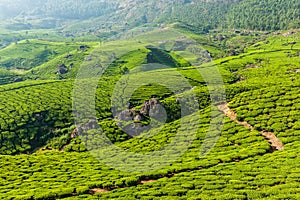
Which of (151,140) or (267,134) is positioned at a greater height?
(267,134)

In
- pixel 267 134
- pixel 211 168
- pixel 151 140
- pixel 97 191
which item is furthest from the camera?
pixel 151 140

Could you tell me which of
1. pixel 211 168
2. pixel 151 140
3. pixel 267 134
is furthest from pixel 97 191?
pixel 267 134

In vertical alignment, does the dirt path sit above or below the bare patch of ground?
above

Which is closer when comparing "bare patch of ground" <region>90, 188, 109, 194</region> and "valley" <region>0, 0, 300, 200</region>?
"valley" <region>0, 0, 300, 200</region>

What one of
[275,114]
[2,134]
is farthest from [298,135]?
[2,134]

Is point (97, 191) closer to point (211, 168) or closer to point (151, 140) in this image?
point (211, 168)

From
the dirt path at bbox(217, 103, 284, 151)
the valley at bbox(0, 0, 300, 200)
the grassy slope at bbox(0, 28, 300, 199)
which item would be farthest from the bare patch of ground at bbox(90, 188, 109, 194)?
the dirt path at bbox(217, 103, 284, 151)

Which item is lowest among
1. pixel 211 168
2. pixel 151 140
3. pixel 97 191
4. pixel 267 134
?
pixel 97 191

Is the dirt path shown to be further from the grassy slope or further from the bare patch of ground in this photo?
the bare patch of ground

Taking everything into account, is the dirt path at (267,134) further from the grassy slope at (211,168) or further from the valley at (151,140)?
the grassy slope at (211,168)

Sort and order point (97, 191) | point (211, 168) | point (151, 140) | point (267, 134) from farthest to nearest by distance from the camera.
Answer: point (151, 140)
point (267, 134)
point (211, 168)
point (97, 191)

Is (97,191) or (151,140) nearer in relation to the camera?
(97,191)
